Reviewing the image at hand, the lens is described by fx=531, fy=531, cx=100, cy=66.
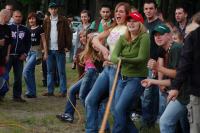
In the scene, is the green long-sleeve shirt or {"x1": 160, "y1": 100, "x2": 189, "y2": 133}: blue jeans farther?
the green long-sleeve shirt

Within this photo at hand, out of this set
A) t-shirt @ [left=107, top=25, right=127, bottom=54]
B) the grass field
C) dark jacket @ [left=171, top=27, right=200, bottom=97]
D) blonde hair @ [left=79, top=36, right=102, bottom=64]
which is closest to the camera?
dark jacket @ [left=171, top=27, right=200, bottom=97]

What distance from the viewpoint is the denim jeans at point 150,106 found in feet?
26.4

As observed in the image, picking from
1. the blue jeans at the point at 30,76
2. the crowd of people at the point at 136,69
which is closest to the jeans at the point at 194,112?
the crowd of people at the point at 136,69

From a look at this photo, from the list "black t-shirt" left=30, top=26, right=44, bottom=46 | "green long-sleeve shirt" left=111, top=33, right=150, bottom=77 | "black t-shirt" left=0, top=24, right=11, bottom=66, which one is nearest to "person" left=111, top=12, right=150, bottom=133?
"green long-sleeve shirt" left=111, top=33, right=150, bottom=77

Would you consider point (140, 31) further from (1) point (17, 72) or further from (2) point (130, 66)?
(1) point (17, 72)

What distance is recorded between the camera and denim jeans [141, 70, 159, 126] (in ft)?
26.4

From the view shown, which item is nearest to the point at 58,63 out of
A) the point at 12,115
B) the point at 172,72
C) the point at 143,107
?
the point at 12,115

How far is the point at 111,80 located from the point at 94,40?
66 cm

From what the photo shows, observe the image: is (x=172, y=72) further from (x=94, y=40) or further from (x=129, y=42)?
(x=94, y=40)

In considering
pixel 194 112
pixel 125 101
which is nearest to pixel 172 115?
pixel 194 112

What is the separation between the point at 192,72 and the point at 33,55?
6.26 meters

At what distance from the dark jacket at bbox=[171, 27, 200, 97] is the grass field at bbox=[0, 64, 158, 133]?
256 cm

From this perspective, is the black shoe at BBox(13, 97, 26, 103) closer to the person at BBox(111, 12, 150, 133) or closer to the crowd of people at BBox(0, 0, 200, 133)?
the crowd of people at BBox(0, 0, 200, 133)

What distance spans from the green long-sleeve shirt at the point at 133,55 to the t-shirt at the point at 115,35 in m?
0.22
